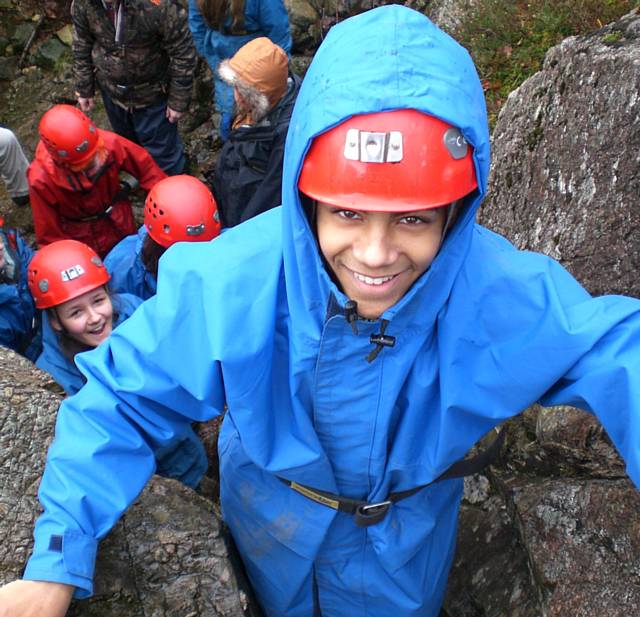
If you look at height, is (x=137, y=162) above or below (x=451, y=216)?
below

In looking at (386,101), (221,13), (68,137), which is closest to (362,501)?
(386,101)

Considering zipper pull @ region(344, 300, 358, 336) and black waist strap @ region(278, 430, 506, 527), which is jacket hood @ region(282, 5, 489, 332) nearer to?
zipper pull @ region(344, 300, 358, 336)

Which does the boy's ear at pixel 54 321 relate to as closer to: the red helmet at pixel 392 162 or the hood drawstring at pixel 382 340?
the hood drawstring at pixel 382 340

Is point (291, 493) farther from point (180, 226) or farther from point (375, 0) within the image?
point (375, 0)

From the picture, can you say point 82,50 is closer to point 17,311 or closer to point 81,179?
point 81,179

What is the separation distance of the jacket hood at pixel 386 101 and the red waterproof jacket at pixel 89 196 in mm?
4622

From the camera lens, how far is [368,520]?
2748 millimetres

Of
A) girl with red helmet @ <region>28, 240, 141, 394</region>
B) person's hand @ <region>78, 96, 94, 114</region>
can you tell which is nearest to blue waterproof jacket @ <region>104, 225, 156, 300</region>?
girl with red helmet @ <region>28, 240, 141, 394</region>

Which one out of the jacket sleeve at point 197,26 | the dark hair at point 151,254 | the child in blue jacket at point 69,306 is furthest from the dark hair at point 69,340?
the jacket sleeve at point 197,26

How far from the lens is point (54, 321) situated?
4.79 meters

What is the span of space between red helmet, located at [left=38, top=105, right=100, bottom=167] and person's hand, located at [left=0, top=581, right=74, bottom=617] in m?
4.54

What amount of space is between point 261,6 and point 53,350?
4201 mm

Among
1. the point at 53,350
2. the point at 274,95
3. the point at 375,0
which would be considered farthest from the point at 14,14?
the point at 53,350

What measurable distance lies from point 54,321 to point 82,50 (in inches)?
152
